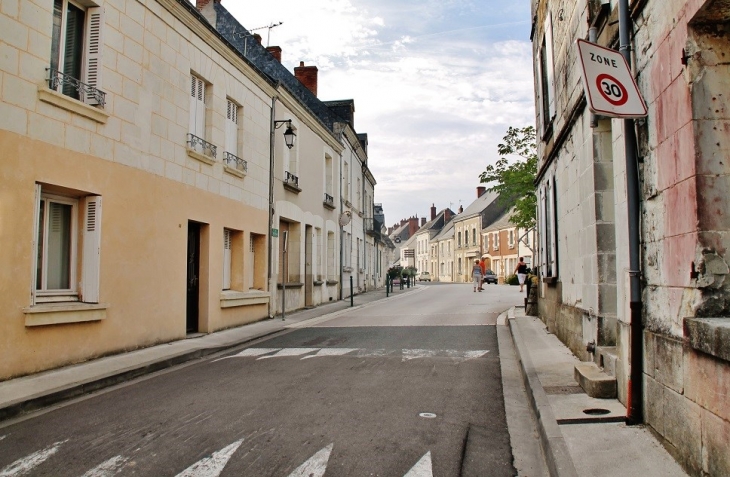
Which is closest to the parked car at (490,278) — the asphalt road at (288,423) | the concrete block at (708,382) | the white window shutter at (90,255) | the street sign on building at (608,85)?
the asphalt road at (288,423)

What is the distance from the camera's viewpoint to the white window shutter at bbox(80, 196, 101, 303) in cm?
834

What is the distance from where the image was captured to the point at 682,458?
3.54 meters

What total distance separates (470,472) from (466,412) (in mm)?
1559

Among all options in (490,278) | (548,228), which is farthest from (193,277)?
(490,278)

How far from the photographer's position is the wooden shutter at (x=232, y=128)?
12922 millimetres

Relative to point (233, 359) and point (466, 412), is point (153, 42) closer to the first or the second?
point (233, 359)

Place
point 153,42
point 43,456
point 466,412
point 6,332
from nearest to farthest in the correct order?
point 43,456, point 466,412, point 6,332, point 153,42

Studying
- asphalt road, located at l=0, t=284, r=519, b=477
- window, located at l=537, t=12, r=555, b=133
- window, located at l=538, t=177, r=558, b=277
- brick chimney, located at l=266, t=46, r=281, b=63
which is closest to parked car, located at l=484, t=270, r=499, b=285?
brick chimney, located at l=266, t=46, r=281, b=63

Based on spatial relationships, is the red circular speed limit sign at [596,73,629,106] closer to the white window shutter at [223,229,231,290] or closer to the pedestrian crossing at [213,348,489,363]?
the pedestrian crossing at [213,348,489,363]

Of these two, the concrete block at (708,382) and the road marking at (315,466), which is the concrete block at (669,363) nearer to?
the concrete block at (708,382)

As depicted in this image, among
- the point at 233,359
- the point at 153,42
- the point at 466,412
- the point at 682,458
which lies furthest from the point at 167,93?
the point at 682,458

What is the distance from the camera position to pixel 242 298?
1305 centimetres

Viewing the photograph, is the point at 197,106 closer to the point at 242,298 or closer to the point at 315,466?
the point at 242,298

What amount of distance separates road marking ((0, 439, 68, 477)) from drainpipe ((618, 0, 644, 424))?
4.48 meters
